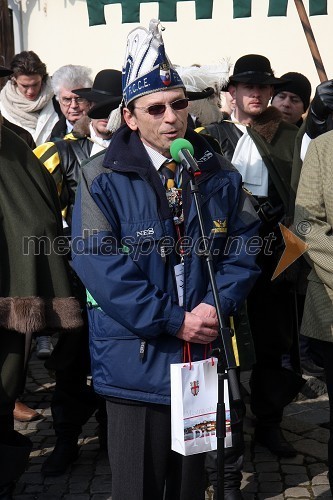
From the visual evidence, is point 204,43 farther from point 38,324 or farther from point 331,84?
point 38,324

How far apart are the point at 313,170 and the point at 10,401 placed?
1770 millimetres

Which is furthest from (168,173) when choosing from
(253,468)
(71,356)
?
(253,468)

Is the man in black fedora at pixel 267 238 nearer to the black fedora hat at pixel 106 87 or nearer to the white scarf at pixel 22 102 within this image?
the black fedora hat at pixel 106 87

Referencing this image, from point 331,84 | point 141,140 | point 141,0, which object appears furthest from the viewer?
point 141,0

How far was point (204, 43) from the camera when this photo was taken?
11570 millimetres

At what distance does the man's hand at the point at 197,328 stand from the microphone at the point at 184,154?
0.57 metres

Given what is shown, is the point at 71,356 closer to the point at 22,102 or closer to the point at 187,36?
the point at 22,102

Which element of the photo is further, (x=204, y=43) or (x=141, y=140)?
(x=204, y=43)

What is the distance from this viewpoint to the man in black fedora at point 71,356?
15.4 feet

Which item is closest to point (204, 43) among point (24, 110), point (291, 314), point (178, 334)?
point (24, 110)

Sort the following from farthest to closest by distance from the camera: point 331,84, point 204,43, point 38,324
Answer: point 204,43
point 331,84
point 38,324

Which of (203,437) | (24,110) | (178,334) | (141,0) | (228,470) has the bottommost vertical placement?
(228,470)

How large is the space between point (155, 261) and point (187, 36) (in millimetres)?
8852

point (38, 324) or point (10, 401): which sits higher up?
point (38, 324)
